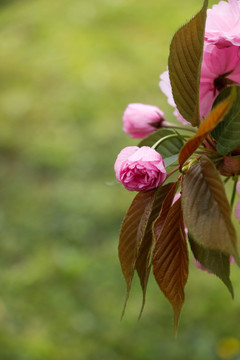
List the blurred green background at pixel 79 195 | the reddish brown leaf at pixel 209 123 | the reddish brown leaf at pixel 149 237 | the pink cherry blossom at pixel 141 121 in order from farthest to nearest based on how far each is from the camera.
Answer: the blurred green background at pixel 79 195 < the pink cherry blossom at pixel 141 121 < the reddish brown leaf at pixel 149 237 < the reddish brown leaf at pixel 209 123

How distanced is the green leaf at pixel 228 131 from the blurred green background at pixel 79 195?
6.07 feet

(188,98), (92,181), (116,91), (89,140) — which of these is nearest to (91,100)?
(116,91)

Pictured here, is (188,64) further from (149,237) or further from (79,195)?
(79,195)

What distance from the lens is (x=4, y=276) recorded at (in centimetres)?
272

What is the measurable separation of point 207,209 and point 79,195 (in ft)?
9.52

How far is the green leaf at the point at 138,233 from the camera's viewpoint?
20.1 inches

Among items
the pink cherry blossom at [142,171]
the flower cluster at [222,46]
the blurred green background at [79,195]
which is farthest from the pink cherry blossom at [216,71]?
the blurred green background at [79,195]

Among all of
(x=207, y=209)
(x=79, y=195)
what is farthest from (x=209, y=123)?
(x=79, y=195)

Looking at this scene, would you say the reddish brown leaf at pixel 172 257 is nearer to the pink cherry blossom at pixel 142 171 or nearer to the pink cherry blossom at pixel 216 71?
the pink cherry blossom at pixel 142 171

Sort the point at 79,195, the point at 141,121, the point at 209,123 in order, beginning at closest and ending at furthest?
the point at 209,123
the point at 141,121
the point at 79,195

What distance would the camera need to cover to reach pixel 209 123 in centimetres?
42

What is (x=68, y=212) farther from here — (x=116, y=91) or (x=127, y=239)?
(x=127, y=239)

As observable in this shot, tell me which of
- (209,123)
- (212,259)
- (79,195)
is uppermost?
(209,123)

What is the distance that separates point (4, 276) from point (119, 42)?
2909mm
